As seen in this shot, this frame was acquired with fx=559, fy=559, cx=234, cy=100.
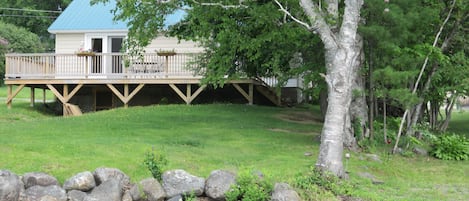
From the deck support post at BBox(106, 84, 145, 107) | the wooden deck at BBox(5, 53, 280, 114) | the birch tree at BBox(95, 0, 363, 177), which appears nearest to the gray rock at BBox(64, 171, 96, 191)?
the birch tree at BBox(95, 0, 363, 177)

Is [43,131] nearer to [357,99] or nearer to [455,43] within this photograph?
[357,99]

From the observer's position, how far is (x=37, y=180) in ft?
24.1

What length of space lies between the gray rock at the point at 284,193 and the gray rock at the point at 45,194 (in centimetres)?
273

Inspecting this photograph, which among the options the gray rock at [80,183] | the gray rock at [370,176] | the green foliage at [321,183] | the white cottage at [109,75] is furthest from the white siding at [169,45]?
the gray rock at [80,183]

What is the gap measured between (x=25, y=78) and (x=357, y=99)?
13.5 meters

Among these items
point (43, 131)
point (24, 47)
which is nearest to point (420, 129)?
point (43, 131)

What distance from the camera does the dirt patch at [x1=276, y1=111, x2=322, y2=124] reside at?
59.8 feet

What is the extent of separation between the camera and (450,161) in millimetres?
12094

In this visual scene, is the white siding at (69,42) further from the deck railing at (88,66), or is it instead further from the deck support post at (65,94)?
the deck support post at (65,94)

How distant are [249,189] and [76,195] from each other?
2262 mm

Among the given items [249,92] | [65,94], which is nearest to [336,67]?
[249,92]

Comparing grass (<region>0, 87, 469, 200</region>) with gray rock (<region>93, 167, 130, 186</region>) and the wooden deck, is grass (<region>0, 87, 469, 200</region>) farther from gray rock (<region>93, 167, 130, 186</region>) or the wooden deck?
the wooden deck

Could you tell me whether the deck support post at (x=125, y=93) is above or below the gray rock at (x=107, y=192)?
above

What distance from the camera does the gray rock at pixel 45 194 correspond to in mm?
7125
